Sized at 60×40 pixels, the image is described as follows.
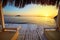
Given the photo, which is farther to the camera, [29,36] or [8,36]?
[29,36]

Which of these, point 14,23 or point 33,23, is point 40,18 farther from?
point 14,23

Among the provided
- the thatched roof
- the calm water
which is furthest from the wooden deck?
the thatched roof

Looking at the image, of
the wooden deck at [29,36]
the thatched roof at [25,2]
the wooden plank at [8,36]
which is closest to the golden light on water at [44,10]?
the thatched roof at [25,2]

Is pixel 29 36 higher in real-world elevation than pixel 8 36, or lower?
lower

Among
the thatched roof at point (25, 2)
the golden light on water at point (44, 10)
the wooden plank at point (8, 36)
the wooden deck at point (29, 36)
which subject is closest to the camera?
the wooden plank at point (8, 36)

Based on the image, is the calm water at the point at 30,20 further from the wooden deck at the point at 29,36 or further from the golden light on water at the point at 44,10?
the wooden deck at the point at 29,36

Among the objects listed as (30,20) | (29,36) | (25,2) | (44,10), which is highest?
(25,2)

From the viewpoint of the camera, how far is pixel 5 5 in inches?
223

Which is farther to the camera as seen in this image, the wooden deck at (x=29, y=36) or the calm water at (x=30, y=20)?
the calm water at (x=30, y=20)

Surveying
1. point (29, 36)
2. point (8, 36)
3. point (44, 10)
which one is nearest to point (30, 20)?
point (44, 10)

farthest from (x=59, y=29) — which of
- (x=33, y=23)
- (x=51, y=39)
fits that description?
(x=33, y=23)

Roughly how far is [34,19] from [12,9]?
1045 mm

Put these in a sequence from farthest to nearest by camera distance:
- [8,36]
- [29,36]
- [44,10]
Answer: [44,10] → [29,36] → [8,36]

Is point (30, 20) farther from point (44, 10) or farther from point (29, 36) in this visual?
point (29, 36)
